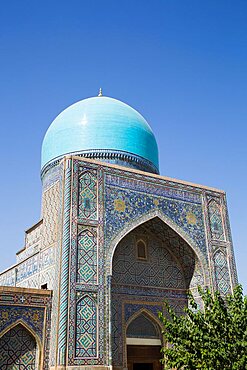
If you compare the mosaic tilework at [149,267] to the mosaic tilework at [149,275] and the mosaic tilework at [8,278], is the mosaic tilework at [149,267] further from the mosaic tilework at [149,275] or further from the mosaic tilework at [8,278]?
the mosaic tilework at [8,278]

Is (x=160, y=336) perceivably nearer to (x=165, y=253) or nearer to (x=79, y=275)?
(x=165, y=253)

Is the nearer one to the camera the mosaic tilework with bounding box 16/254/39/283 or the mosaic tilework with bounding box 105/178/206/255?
the mosaic tilework with bounding box 105/178/206/255

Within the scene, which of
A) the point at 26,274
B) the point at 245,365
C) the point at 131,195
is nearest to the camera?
the point at 245,365

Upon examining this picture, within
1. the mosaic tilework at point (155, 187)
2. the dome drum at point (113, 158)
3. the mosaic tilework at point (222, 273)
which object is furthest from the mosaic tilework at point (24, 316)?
the dome drum at point (113, 158)

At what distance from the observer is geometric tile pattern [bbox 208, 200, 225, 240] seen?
9270mm

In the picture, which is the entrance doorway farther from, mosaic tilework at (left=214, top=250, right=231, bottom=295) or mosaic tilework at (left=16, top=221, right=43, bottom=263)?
mosaic tilework at (left=16, top=221, right=43, bottom=263)

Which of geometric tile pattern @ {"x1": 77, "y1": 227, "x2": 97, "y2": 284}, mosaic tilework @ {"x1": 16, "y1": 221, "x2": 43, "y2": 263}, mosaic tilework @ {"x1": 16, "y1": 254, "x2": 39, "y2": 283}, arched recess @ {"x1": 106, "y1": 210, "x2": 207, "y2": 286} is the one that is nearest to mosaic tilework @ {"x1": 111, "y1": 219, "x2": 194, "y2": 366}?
arched recess @ {"x1": 106, "y1": 210, "x2": 207, "y2": 286}

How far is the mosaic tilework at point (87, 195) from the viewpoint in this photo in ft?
25.0

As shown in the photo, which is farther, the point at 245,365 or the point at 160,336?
the point at 160,336

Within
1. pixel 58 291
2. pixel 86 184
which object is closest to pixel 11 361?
pixel 58 291

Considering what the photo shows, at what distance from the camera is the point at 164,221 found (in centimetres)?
859

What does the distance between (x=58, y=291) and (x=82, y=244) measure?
0.91 metres

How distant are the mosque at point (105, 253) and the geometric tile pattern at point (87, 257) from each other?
0.02 m

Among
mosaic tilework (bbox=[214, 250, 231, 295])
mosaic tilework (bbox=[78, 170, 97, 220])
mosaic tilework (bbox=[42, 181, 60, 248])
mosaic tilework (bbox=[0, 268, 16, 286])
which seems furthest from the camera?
mosaic tilework (bbox=[0, 268, 16, 286])
